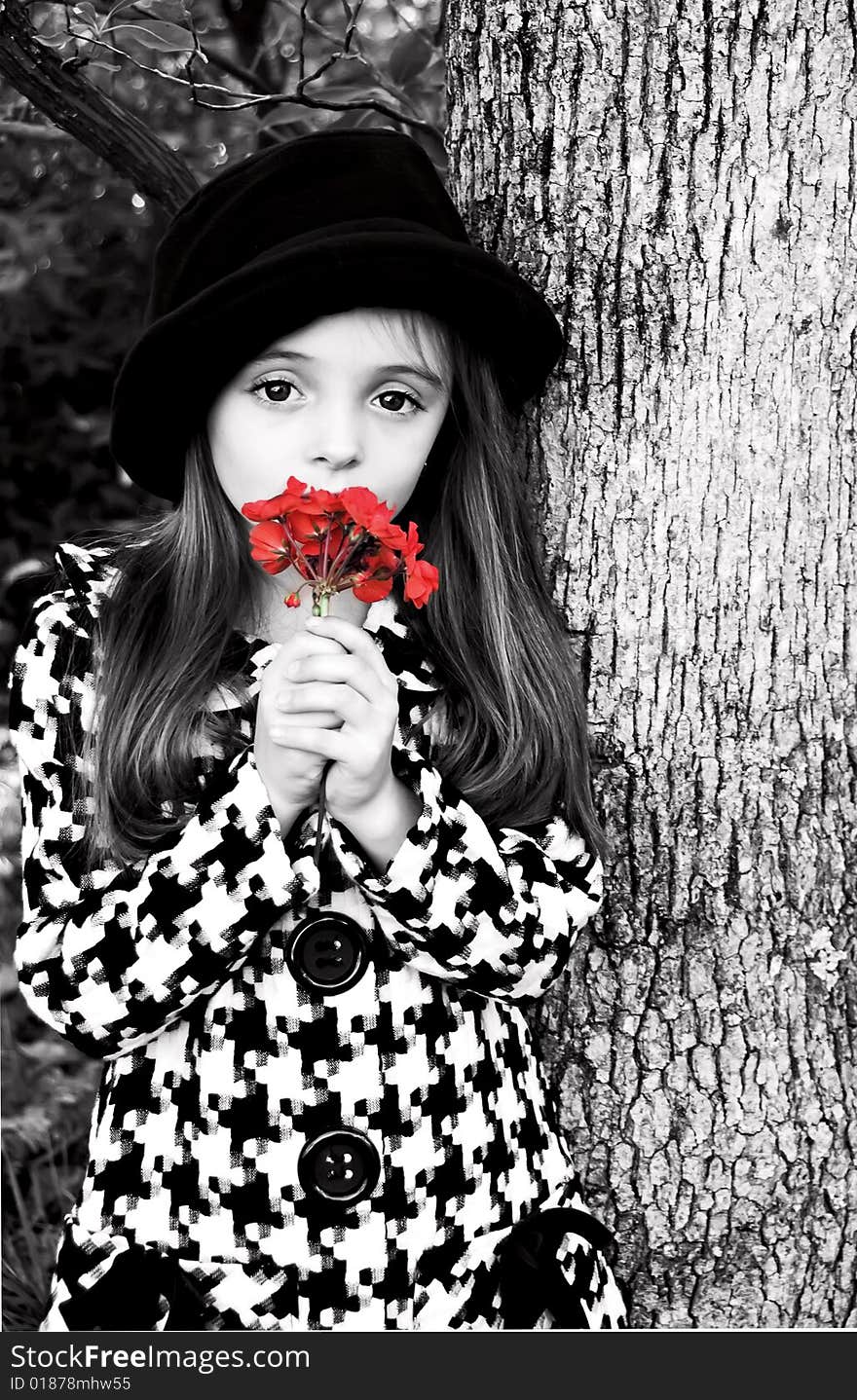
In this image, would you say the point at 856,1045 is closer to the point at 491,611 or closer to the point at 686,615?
the point at 686,615

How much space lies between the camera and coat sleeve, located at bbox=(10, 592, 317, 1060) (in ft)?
4.78

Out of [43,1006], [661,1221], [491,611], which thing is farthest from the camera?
[661,1221]

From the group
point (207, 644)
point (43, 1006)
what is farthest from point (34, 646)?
point (43, 1006)

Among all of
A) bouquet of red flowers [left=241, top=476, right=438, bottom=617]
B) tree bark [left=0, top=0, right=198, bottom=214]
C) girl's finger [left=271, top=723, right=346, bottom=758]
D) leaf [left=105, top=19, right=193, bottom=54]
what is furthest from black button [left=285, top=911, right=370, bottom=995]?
leaf [left=105, top=19, right=193, bottom=54]

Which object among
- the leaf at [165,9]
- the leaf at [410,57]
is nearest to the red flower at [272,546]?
the leaf at [165,9]

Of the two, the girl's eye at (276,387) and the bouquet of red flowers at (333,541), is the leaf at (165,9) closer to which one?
the girl's eye at (276,387)

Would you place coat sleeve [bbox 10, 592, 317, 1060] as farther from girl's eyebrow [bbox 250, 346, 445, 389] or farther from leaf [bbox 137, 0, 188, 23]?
leaf [bbox 137, 0, 188, 23]

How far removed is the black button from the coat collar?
31 cm

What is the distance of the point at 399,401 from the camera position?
5.16ft

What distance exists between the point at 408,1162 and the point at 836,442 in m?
1.09

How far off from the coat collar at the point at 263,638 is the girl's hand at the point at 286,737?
0.20m

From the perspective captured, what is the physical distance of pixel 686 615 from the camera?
1801 millimetres

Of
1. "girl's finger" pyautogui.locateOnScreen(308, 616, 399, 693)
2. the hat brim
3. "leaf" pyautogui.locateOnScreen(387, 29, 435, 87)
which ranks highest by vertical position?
"leaf" pyautogui.locateOnScreen(387, 29, 435, 87)

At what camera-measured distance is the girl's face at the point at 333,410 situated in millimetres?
1494
